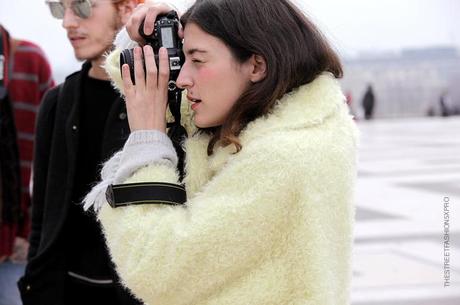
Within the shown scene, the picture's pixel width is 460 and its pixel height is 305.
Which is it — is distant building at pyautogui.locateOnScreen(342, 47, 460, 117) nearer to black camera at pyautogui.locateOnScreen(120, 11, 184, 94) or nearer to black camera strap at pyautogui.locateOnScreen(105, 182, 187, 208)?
black camera at pyautogui.locateOnScreen(120, 11, 184, 94)

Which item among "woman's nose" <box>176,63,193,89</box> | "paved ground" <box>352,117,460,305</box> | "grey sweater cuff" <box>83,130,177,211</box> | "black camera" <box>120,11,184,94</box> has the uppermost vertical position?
"black camera" <box>120,11,184,94</box>

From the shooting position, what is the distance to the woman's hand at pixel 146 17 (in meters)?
1.77

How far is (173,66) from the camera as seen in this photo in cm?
164

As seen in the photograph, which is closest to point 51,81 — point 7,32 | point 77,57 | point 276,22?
point 7,32

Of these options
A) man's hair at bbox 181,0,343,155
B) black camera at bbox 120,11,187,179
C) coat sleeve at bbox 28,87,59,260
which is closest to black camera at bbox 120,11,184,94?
black camera at bbox 120,11,187,179

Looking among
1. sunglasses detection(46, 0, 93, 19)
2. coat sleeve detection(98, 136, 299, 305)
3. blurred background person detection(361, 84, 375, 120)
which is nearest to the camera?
coat sleeve detection(98, 136, 299, 305)

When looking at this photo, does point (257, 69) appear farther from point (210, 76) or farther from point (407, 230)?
point (407, 230)

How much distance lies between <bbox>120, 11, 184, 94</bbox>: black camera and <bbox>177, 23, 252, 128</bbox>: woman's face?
0.06 meters

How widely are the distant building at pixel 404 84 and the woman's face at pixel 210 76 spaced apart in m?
28.2

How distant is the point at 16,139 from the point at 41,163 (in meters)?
0.51

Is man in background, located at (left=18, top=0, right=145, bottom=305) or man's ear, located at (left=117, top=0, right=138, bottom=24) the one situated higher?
man's ear, located at (left=117, top=0, right=138, bottom=24)

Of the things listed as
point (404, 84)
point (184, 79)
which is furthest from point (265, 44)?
point (404, 84)

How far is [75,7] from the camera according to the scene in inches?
90.8

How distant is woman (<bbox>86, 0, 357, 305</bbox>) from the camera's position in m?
1.45
